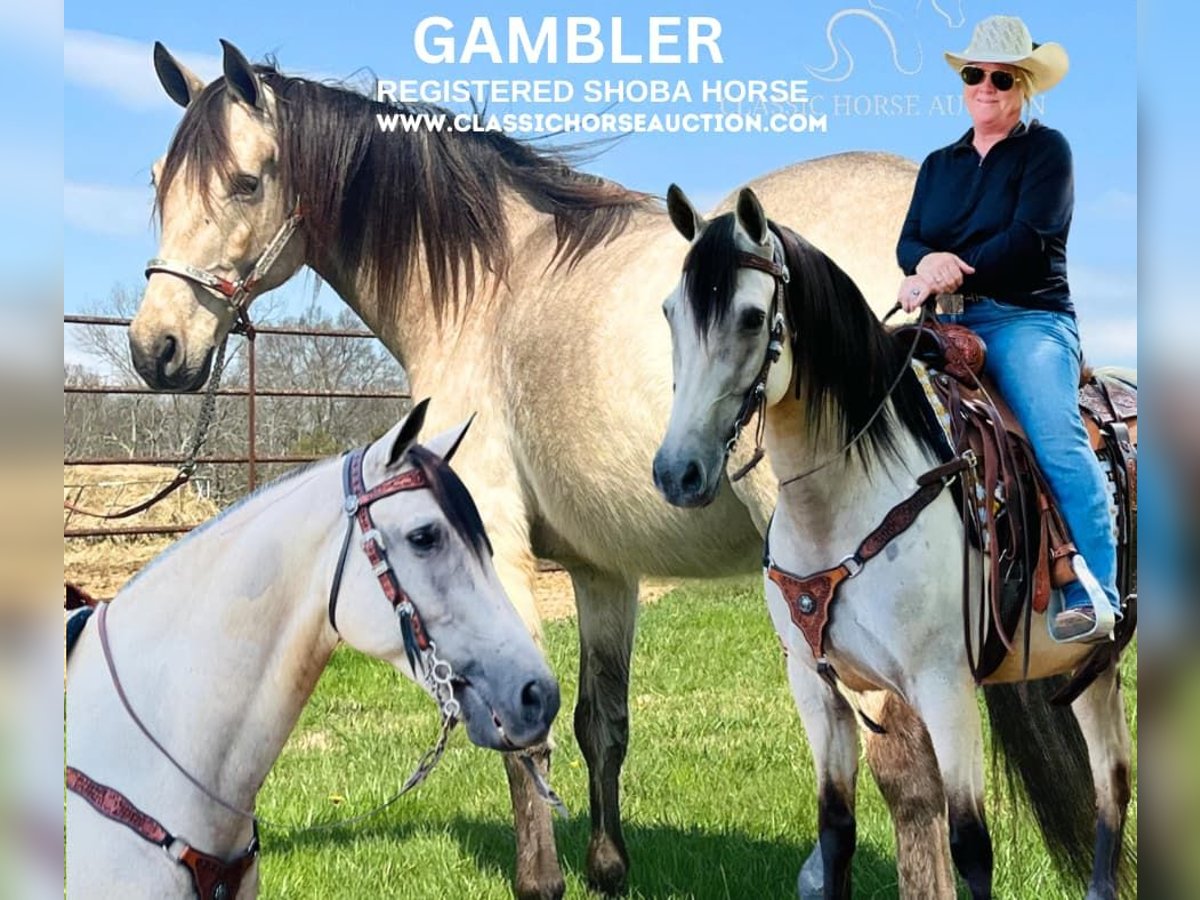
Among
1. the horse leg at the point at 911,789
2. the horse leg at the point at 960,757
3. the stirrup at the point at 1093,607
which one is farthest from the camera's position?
the horse leg at the point at 911,789

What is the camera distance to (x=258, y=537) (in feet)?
6.43

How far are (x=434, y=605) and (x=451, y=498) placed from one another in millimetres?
172

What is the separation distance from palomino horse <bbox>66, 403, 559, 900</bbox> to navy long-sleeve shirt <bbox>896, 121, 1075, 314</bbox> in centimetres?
146

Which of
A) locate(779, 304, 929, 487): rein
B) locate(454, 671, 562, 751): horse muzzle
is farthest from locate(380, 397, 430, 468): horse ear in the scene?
locate(779, 304, 929, 487): rein

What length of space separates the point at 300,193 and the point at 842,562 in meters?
1.85

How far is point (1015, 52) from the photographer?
297 cm

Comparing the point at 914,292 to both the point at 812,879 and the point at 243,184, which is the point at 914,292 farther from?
the point at 243,184

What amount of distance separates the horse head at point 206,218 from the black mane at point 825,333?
4.74ft

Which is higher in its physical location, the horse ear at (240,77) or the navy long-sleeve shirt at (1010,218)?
the horse ear at (240,77)

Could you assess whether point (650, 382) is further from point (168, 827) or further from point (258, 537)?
point (168, 827)

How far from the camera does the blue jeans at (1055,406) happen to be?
267cm

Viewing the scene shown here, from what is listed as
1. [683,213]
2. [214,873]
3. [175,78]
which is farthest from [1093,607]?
[175,78]

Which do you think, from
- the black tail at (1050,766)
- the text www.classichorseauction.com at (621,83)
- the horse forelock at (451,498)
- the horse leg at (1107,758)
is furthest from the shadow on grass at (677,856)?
the text www.classichorseauction.com at (621,83)

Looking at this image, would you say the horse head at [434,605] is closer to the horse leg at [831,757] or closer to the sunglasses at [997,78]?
the horse leg at [831,757]
